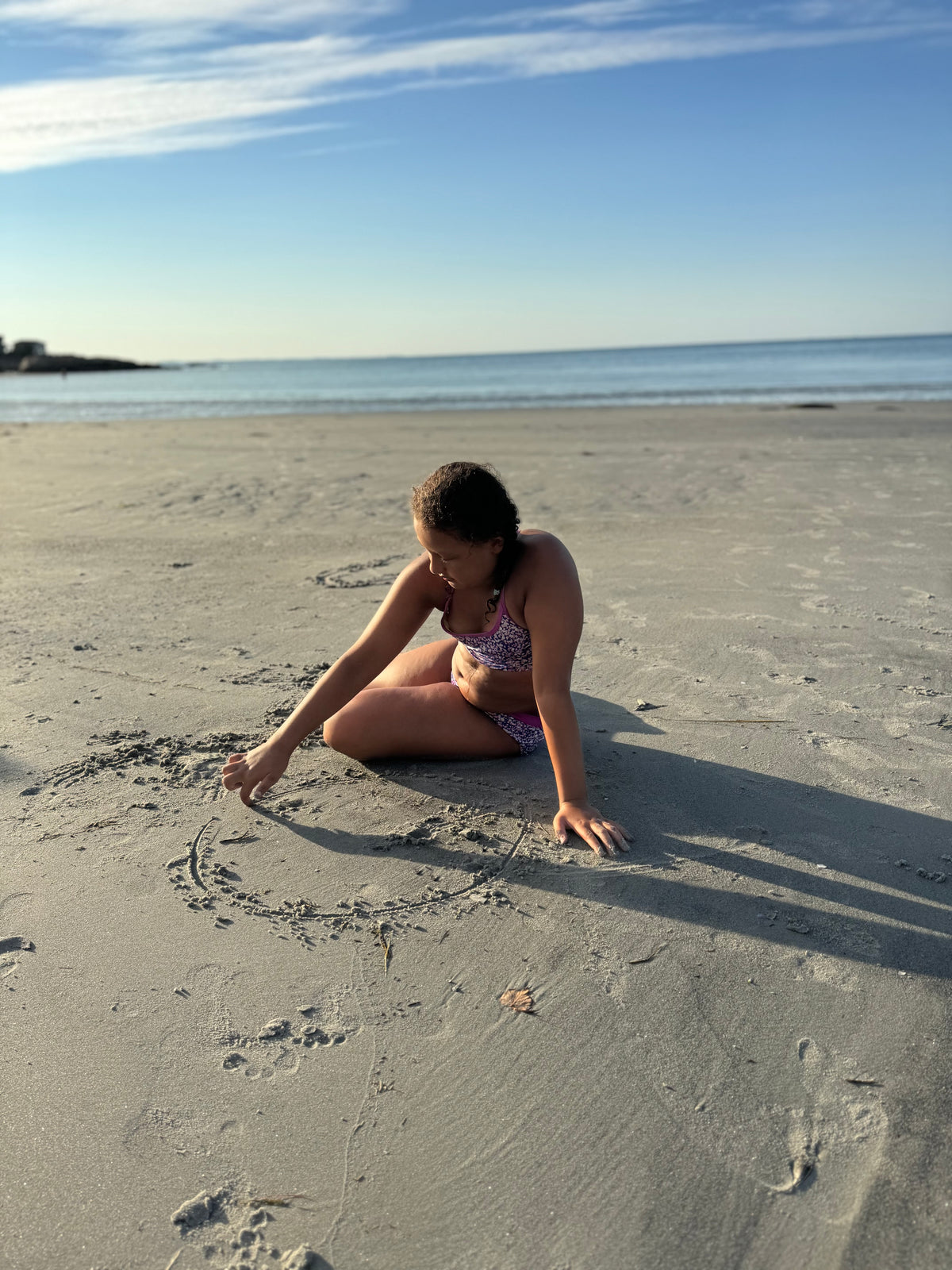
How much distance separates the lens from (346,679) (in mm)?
2762

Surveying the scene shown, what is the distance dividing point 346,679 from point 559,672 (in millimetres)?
619

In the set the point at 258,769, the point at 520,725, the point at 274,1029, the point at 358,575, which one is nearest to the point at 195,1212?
the point at 274,1029

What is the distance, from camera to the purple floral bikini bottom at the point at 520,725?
10.0ft

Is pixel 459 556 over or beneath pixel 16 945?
over

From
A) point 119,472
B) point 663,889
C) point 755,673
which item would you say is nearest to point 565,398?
point 119,472

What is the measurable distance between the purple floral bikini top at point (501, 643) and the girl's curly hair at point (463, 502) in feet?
1.12

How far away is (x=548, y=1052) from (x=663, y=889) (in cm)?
62

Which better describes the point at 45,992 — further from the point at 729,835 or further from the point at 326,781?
the point at 729,835

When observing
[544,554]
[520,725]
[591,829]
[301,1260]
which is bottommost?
[301,1260]

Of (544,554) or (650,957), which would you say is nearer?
(650,957)

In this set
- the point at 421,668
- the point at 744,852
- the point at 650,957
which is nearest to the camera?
the point at 650,957

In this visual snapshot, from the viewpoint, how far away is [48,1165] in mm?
1571

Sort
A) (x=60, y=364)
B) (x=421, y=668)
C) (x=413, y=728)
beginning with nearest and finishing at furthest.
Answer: (x=413, y=728) < (x=421, y=668) < (x=60, y=364)

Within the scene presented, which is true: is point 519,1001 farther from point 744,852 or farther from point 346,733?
point 346,733
